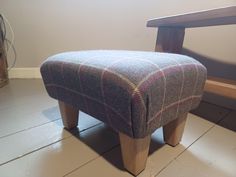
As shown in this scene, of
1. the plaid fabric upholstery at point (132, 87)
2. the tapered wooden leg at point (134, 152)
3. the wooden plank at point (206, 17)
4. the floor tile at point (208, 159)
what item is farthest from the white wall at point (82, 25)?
the tapered wooden leg at point (134, 152)

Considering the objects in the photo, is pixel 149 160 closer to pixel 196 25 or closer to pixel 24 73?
pixel 196 25

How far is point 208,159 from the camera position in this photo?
0.65 m

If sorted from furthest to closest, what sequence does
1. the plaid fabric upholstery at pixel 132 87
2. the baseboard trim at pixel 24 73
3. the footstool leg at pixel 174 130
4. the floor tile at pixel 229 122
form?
the baseboard trim at pixel 24 73
the floor tile at pixel 229 122
the footstool leg at pixel 174 130
the plaid fabric upholstery at pixel 132 87

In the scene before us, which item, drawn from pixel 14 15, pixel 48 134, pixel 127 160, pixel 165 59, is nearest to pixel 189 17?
pixel 165 59

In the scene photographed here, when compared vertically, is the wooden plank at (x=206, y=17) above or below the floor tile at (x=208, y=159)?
above

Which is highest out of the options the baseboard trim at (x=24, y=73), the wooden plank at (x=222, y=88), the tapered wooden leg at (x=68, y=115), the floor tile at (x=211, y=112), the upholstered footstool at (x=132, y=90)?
the upholstered footstool at (x=132, y=90)

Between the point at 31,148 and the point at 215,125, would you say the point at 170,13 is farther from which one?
Answer: the point at 31,148

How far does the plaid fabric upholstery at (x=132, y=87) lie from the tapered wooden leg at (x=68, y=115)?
0.44ft

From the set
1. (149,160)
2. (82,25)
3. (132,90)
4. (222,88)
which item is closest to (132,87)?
(132,90)

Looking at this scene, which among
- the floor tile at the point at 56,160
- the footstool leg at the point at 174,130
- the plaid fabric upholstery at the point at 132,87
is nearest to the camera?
the plaid fabric upholstery at the point at 132,87

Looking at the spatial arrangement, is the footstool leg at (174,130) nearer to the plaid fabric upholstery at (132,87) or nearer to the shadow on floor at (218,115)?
the plaid fabric upholstery at (132,87)

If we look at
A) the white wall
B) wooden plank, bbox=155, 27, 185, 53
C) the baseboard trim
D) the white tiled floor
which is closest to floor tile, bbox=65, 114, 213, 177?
the white tiled floor

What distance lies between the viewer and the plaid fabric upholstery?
44 centimetres

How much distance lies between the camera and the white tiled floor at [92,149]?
0.59 metres
